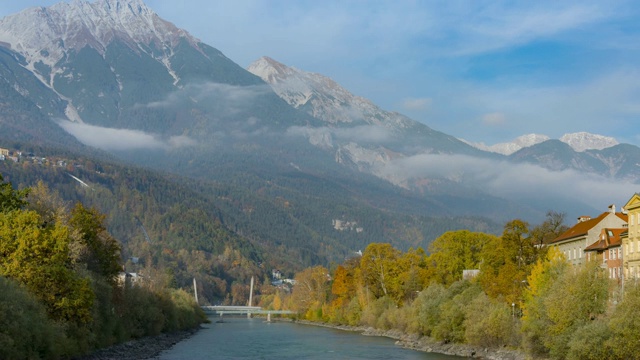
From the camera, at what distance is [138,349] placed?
353ft

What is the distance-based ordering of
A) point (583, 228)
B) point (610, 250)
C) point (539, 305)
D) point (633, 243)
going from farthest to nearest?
point (583, 228)
point (610, 250)
point (633, 243)
point (539, 305)

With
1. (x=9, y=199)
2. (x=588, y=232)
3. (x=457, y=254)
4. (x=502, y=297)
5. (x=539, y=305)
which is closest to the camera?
(x=539, y=305)

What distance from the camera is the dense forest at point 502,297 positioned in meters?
73.4

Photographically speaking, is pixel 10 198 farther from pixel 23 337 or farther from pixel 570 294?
pixel 570 294

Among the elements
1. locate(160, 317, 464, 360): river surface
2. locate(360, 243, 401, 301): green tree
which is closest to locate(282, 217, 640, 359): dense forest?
locate(360, 243, 401, 301): green tree

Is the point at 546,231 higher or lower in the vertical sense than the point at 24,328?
higher

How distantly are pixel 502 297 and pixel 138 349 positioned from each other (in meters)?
46.8

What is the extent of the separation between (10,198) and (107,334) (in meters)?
22.3

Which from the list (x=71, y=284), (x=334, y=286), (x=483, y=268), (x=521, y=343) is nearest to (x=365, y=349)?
(x=483, y=268)

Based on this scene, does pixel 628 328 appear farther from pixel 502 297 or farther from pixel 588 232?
pixel 588 232

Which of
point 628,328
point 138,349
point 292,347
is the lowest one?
point 292,347

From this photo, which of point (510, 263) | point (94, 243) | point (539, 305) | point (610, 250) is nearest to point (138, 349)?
point (94, 243)

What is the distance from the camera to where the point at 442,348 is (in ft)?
366

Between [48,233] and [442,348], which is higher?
[48,233]
